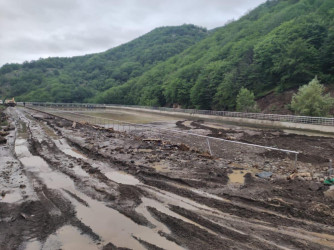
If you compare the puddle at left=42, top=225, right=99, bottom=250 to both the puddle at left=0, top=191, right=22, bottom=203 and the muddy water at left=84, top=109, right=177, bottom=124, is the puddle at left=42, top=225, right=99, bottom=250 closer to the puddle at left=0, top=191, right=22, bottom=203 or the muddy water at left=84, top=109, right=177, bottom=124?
the puddle at left=0, top=191, right=22, bottom=203

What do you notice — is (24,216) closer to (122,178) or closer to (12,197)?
(12,197)

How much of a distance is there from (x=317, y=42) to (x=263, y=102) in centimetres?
1757

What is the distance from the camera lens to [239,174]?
11.3 m

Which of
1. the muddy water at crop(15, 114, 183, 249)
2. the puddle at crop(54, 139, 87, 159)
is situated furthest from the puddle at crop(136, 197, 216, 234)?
the puddle at crop(54, 139, 87, 159)

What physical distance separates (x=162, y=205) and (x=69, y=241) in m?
3.01

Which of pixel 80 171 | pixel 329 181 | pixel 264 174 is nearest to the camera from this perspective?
pixel 329 181

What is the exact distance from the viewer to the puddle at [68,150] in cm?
1553

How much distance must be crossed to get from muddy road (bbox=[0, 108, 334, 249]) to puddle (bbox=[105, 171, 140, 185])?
4cm

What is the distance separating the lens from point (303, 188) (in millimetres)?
9031

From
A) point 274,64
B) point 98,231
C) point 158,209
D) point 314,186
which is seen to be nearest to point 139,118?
point 274,64

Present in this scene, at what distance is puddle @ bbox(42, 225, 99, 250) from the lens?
5551 millimetres

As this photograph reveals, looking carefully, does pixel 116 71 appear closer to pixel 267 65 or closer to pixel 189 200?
pixel 267 65

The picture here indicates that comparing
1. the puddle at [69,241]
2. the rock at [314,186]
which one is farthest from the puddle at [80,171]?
the rock at [314,186]

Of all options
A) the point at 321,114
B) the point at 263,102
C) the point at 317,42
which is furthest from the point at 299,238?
the point at 317,42
